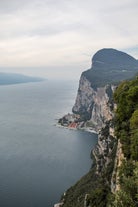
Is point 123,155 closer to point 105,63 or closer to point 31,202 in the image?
point 31,202

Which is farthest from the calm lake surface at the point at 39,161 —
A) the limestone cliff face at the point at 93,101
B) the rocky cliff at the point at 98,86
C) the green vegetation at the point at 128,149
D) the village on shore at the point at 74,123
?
the green vegetation at the point at 128,149

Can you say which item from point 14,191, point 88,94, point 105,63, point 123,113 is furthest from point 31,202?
point 105,63

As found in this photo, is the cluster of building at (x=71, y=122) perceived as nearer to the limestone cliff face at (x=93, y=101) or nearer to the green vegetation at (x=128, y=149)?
the limestone cliff face at (x=93, y=101)

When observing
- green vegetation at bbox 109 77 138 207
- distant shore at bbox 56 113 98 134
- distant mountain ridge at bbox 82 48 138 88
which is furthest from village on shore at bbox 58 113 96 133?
green vegetation at bbox 109 77 138 207

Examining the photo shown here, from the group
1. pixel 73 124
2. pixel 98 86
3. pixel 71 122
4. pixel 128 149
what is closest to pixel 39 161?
pixel 73 124

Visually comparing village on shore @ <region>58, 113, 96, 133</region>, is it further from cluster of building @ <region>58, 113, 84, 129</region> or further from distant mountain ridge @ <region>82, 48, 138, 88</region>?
distant mountain ridge @ <region>82, 48, 138, 88</region>

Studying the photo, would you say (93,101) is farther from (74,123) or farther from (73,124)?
(73,124)
